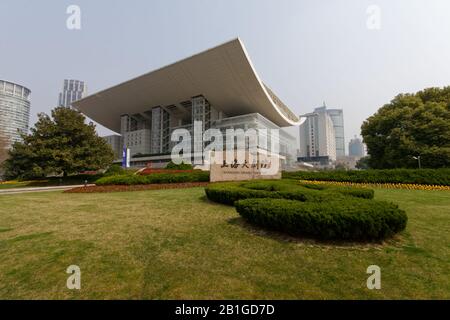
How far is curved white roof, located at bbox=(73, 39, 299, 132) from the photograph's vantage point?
1390 inches

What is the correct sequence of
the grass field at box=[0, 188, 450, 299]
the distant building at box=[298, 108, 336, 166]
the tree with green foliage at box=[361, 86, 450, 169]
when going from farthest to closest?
the distant building at box=[298, 108, 336, 166] → the tree with green foliage at box=[361, 86, 450, 169] → the grass field at box=[0, 188, 450, 299]

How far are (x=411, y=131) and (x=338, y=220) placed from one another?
2207 centimetres

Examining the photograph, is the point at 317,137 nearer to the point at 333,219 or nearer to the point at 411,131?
the point at 411,131


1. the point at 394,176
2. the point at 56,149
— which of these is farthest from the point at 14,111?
the point at 394,176

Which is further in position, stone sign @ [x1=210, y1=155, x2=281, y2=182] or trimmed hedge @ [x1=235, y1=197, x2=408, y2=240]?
stone sign @ [x1=210, y1=155, x2=281, y2=182]

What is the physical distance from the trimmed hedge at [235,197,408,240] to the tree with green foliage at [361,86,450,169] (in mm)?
19769

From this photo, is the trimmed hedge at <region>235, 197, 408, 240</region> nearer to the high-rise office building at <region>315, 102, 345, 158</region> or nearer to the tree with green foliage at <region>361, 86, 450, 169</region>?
the tree with green foliage at <region>361, 86, 450, 169</region>

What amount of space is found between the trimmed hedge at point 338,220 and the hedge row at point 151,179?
11.0m

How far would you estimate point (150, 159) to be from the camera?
161ft

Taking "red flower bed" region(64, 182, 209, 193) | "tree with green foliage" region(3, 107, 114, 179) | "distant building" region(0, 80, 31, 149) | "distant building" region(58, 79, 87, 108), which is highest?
"distant building" region(58, 79, 87, 108)

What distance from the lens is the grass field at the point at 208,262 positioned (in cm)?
241

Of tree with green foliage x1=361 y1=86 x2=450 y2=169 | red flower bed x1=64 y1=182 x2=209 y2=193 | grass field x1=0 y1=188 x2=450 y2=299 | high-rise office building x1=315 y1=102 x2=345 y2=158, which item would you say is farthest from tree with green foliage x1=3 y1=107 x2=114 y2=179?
high-rise office building x1=315 y1=102 x2=345 y2=158

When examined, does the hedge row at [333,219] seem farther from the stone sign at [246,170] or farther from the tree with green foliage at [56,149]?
the tree with green foliage at [56,149]
